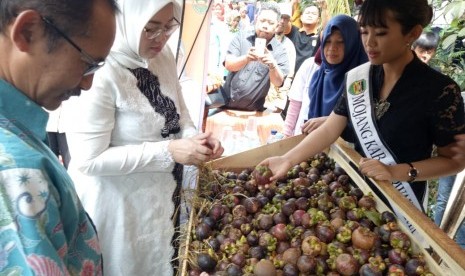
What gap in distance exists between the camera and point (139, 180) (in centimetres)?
156

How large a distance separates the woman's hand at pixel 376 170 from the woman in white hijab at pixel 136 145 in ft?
1.98

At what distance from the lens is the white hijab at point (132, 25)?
50.3 inches

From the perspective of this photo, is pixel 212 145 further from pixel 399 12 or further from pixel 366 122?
pixel 399 12

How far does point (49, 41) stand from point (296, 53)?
4044mm

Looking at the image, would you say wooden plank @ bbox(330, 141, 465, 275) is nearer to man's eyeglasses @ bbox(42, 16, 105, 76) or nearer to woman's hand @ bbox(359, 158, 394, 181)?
woman's hand @ bbox(359, 158, 394, 181)

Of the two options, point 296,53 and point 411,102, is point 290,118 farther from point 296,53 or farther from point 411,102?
point 296,53

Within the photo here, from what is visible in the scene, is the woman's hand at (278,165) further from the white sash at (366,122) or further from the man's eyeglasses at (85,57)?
the man's eyeglasses at (85,57)

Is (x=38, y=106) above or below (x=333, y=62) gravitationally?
above

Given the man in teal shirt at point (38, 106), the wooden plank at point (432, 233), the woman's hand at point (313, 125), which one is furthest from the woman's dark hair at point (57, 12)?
the woman's hand at point (313, 125)

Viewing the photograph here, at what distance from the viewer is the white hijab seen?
50.3 inches

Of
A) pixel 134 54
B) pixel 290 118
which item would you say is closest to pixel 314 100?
pixel 290 118

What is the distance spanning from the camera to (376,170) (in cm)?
145

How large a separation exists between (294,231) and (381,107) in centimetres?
67

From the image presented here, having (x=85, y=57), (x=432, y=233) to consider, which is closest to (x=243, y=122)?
(x=432, y=233)
